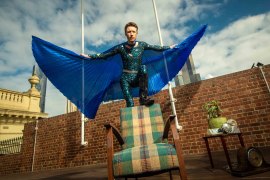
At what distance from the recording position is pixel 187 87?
179 inches

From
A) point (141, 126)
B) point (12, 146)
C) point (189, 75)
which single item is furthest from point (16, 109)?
point (189, 75)

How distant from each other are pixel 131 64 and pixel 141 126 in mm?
921

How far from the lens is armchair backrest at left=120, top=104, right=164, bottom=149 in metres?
2.00

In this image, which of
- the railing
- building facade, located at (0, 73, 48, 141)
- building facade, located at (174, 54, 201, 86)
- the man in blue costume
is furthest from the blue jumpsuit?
building facade, located at (174, 54, 201, 86)

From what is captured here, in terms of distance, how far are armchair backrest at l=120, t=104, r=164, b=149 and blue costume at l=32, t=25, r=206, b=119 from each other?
0.97 m

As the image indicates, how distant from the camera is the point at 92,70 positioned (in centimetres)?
317

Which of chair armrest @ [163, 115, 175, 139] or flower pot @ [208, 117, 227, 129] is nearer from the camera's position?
chair armrest @ [163, 115, 175, 139]

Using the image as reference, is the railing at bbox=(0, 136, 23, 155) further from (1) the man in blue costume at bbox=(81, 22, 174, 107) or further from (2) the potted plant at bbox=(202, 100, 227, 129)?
(2) the potted plant at bbox=(202, 100, 227, 129)

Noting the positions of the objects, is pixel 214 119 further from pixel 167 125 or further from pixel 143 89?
pixel 143 89

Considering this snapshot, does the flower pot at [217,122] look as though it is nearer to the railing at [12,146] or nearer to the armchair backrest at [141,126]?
the armchair backrest at [141,126]

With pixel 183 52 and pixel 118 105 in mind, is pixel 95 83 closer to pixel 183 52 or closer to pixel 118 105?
pixel 183 52

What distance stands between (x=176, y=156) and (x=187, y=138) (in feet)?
9.87

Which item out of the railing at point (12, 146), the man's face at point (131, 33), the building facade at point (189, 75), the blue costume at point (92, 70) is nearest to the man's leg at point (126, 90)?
the blue costume at point (92, 70)

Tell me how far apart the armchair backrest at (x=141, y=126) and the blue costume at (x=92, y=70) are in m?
0.97
